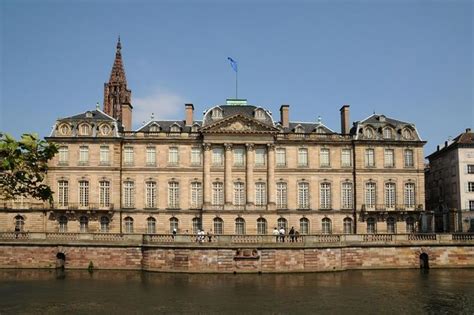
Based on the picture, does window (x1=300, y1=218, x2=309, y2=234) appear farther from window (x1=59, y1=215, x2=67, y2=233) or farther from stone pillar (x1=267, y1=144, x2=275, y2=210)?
window (x1=59, y1=215, x2=67, y2=233)

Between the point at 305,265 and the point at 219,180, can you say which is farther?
the point at 219,180

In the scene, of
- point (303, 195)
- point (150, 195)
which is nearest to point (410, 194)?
point (303, 195)

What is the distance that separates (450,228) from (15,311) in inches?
1734

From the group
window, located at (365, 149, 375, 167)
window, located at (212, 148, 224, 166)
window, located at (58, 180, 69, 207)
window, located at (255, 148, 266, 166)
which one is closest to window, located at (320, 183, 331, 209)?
window, located at (365, 149, 375, 167)

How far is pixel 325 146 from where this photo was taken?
4822 cm

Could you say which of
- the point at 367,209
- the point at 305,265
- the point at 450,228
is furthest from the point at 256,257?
the point at 450,228

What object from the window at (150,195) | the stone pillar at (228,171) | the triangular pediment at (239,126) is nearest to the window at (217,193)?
the stone pillar at (228,171)

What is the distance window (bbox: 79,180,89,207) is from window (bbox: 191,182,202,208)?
9.95m

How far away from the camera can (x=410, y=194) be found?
4828 cm

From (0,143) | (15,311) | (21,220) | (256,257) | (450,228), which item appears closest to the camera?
(0,143)

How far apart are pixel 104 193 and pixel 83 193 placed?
1952 millimetres

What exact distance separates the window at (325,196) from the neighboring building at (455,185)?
14.4 meters

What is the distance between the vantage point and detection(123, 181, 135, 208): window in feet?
153

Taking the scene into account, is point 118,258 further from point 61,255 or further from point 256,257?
point 256,257
